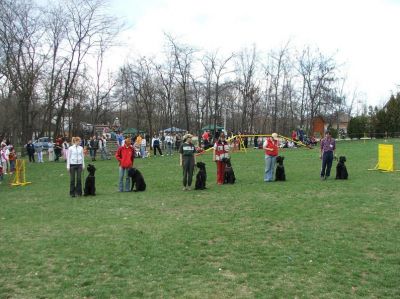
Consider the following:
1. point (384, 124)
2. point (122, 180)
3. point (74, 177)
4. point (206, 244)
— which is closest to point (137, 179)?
point (122, 180)

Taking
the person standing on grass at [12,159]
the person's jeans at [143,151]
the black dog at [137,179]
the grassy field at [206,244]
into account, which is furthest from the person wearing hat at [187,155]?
the person's jeans at [143,151]

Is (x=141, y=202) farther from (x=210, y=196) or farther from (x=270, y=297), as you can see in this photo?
(x=270, y=297)

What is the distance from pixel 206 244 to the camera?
23.0 ft

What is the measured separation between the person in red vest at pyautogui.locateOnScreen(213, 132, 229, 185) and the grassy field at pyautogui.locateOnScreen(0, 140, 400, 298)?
1992mm

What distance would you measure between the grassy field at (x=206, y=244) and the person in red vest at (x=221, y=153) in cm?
199

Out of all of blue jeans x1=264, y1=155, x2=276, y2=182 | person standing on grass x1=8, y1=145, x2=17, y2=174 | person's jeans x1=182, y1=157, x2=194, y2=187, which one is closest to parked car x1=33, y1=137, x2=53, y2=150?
person standing on grass x1=8, y1=145, x2=17, y2=174

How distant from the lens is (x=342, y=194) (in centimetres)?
1159

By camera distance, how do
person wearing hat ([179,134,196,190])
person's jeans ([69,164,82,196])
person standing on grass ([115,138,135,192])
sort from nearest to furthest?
person's jeans ([69,164,82,196])
person wearing hat ([179,134,196,190])
person standing on grass ([115,138,135,192])

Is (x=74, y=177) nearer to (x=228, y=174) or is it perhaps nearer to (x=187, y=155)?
(x=187, y=155)

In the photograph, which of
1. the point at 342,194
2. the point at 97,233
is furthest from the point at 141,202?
the point at 342,194

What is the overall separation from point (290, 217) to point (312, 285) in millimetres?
3764

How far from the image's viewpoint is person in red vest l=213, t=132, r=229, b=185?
47.4ft

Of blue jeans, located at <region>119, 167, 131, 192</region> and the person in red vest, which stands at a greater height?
the person in red vest

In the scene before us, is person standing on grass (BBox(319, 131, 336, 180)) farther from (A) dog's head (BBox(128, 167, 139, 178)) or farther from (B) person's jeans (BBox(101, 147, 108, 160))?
(B) person's jeans (BBox(101, 147, 108, 160))
